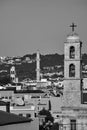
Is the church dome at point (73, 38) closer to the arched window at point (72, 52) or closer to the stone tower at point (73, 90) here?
the stone tower at point (73, 90)

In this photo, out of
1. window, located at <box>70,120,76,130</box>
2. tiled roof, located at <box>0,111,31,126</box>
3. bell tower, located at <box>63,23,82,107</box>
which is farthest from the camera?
bell tower, located at <box>63,23,82,107</box>

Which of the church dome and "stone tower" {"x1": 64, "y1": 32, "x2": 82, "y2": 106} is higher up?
the church dome

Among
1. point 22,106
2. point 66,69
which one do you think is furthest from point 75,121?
point 22,106

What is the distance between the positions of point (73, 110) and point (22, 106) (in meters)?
20.7

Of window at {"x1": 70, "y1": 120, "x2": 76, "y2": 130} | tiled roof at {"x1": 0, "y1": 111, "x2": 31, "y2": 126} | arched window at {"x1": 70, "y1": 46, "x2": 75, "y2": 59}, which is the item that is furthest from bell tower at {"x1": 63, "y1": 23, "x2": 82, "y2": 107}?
tiled roof at {"x1": 0, "y1": 111, "x2": 31, "y2": 126}

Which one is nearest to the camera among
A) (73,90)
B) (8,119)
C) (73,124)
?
(8,119)

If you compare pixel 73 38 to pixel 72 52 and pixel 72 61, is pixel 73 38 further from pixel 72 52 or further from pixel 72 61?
pixel 72 61

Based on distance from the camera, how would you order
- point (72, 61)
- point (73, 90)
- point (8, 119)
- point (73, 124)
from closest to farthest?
point (8, 119) < point (73, 124) < point (73, 90) < point (72, 61)

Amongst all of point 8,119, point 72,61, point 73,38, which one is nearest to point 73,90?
point 72,61

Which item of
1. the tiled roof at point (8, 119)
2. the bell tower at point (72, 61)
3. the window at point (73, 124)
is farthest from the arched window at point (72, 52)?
the tiled roof at point (8, 119)

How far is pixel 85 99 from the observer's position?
35.2 meters

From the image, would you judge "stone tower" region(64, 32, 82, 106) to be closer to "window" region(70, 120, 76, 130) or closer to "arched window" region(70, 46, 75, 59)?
"arched window" region(70, 46, 75, 59)

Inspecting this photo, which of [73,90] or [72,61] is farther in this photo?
[72,61]

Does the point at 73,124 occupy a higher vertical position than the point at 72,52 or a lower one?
lower
